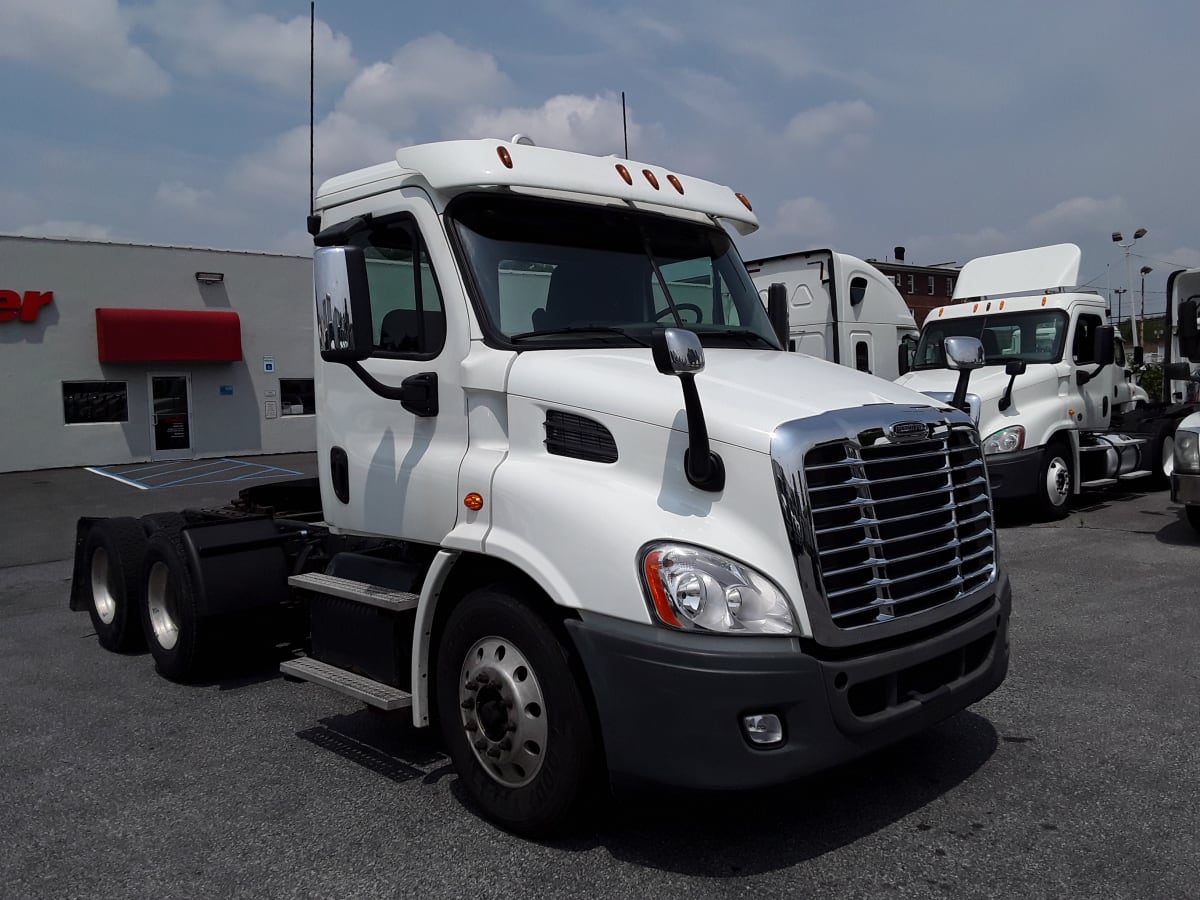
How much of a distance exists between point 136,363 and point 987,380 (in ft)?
72.2

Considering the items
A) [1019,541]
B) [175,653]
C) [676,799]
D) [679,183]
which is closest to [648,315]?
[679,183]

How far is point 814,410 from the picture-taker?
362 cm

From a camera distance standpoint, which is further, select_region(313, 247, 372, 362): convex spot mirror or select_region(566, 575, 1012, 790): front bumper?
select_region(313, 247, 372, 362): convex spot mirror

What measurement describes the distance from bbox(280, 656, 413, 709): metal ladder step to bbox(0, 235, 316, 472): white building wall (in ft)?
78.1

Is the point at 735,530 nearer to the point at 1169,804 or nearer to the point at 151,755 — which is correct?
the point at 1169,804

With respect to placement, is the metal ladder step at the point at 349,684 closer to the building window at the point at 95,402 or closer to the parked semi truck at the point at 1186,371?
the parked semi truck at the point at 1186,371

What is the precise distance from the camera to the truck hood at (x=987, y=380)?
1188cm

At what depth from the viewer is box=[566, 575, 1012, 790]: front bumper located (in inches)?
128

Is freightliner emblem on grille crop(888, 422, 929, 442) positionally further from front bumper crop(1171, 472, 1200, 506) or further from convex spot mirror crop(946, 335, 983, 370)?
front bumper crop(1171, 472, 1200, 506)

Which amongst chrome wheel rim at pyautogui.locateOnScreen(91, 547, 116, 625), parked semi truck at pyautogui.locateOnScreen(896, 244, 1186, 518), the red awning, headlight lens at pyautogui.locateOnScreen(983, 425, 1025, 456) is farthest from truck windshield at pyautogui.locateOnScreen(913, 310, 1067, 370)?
the red awning

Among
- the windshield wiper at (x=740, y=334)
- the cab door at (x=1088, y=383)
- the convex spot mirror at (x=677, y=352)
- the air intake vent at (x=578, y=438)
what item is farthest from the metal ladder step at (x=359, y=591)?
the cab door at (x=1088, y=383)

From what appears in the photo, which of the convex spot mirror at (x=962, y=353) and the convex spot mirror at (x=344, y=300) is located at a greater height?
the convex spot mirror at (x=344, y=300)

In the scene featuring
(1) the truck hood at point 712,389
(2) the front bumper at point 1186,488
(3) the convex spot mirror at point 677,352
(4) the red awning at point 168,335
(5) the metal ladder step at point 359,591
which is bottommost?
(2) the front bumper at point 1186,488

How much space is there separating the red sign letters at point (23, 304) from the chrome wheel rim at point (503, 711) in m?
25.0
